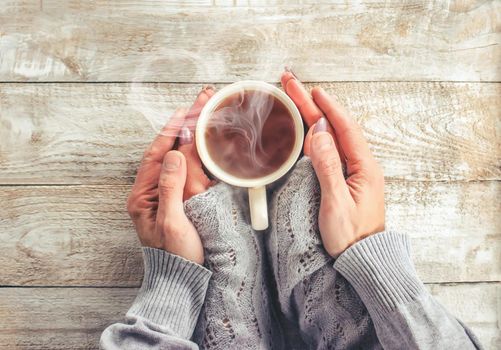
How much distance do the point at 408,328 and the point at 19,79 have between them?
88cm

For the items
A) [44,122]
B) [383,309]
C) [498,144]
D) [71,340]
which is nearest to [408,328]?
Result: [383,309]

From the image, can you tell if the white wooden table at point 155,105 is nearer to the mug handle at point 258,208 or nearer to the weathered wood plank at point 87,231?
the weathered wood plank at point 87,231

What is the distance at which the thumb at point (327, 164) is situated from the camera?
34.6 inches

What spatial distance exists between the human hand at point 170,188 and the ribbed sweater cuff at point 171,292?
0.02 metres

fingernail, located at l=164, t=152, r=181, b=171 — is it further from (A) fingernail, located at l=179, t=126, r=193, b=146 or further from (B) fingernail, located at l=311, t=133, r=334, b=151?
(B) fingernail, located at l=311, t=133, r=334, b=151

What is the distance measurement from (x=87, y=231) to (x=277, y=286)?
0.40m

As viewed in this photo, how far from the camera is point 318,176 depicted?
0.90 metres

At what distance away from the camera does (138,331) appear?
820 millimetres

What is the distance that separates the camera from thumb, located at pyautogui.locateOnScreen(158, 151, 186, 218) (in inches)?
35.4

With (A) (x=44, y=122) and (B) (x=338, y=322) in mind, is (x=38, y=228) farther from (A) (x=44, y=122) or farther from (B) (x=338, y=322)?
(B) (x=338, y=322)

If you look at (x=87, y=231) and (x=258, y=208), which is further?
(x=87, y=231)

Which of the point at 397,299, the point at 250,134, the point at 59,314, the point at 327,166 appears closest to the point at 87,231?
the point at 59,314

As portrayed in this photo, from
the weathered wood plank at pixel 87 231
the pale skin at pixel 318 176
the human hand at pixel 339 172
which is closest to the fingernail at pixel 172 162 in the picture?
the pale skin at pixel 318 176

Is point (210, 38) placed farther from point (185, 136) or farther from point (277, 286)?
point (277, 286)
